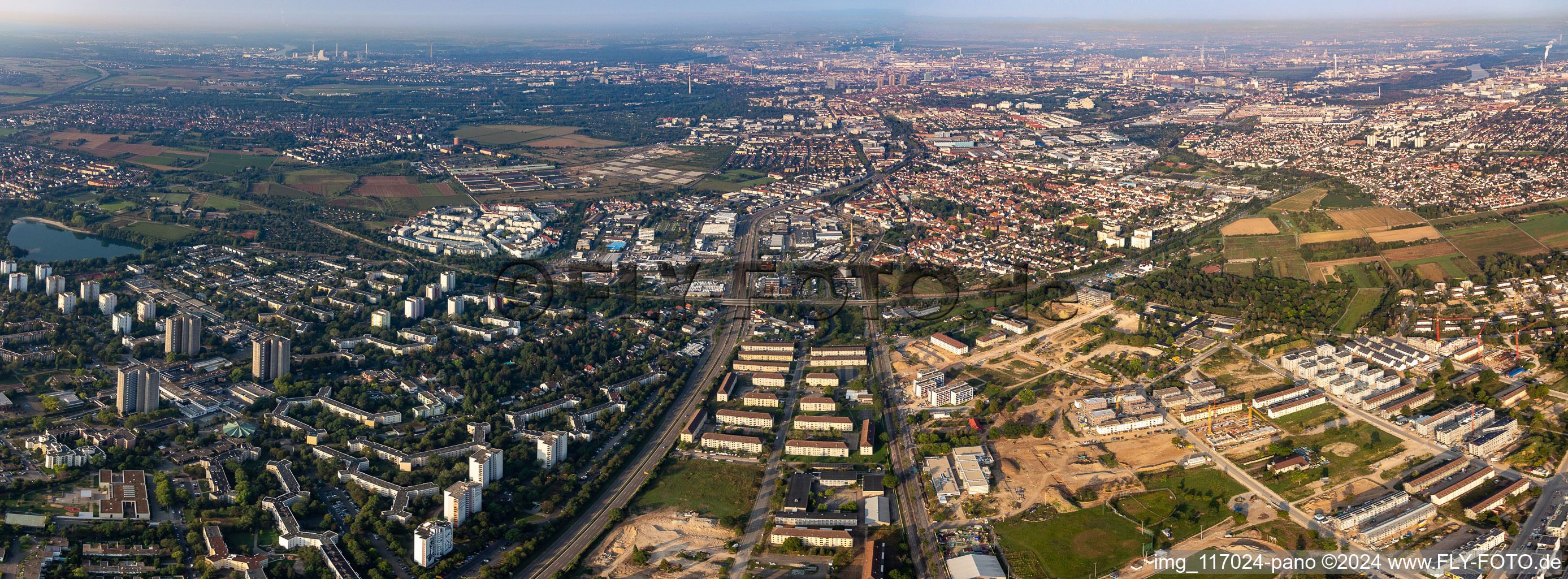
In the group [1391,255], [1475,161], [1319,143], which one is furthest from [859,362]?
[1319,143]

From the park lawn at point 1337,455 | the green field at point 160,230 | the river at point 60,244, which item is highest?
the green field at point 160,230

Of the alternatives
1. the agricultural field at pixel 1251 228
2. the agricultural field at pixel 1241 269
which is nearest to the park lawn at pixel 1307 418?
the agricultural field at pixel 1241 269

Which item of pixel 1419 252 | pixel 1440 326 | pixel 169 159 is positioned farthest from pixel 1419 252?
pixel 169 159

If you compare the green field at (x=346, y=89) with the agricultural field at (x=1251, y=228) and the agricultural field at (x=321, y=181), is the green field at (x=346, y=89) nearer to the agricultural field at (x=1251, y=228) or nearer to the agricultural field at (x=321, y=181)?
the agricultural field at (x=321, y=181)

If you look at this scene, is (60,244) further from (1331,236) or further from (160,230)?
(1331,236)

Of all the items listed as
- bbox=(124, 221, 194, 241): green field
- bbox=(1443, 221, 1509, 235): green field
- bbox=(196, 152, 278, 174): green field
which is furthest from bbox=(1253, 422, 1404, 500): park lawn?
bbox=(196, 152, 278, 174): green field

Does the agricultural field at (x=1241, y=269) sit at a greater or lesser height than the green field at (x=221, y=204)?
lesser
